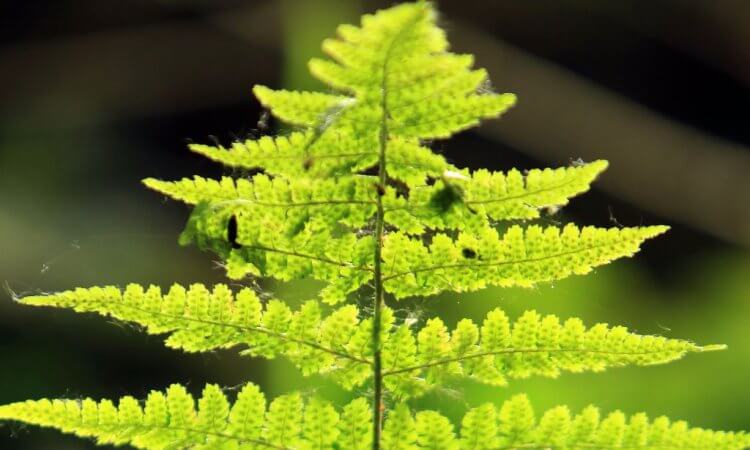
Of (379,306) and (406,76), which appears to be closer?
(406,76)

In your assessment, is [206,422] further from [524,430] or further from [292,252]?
[524,430]

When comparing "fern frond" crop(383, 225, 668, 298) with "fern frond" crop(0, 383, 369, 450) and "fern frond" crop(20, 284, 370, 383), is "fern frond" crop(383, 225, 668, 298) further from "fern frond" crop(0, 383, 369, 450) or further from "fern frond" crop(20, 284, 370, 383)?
"fern frond" crop(0, 383, 369, 450)

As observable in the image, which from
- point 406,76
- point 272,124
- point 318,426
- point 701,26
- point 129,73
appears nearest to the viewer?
point 406,76

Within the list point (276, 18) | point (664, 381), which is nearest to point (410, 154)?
point (664, 381)

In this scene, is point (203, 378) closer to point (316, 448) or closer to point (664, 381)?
point (664, 381)

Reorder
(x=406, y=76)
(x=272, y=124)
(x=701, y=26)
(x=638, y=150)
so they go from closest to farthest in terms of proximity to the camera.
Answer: (x=406, y=76) → (x=272, y=124) → (x=638, y=150) → (x=701, y=26)

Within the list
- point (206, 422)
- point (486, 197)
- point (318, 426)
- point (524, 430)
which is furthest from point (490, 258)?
point (206, 422)
